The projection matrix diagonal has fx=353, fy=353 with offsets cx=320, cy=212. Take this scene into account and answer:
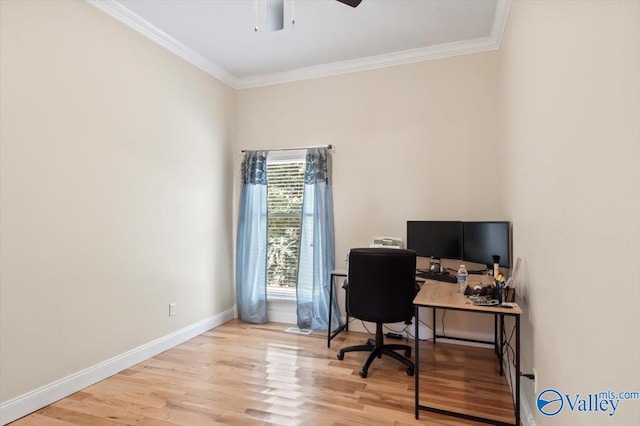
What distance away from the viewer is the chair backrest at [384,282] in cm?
288

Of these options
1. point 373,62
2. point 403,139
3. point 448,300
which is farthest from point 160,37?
point 448,300

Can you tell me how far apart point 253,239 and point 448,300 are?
2648mm

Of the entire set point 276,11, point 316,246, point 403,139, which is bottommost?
point 316,246

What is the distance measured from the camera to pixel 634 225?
95 centimetres

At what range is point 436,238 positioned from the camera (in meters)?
3.52

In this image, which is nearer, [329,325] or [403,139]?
[329,325]

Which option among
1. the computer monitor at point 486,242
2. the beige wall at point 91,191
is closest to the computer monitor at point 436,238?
the computer monitor at point 486,242

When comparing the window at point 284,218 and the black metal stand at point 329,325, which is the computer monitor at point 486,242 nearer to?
the black metal stand at point 329,325

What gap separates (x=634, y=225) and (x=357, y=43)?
10.5 ft

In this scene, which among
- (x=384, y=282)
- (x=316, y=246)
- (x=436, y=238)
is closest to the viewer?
(x=384, y=282)

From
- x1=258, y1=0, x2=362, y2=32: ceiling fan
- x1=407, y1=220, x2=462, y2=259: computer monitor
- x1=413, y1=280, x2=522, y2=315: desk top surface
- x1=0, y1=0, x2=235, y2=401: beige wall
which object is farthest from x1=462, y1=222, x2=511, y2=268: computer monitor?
x1=0, y1=0, x2=235, y2=401: beige wall

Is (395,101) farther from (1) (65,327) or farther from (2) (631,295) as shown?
(1) (65,327)

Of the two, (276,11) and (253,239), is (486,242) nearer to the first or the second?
(276,11)

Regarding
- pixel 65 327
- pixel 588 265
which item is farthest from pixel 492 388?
pixel 65 327
